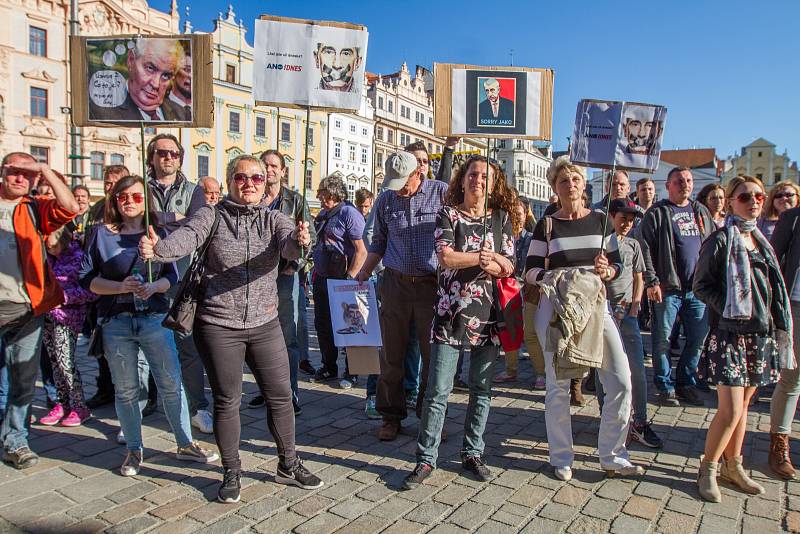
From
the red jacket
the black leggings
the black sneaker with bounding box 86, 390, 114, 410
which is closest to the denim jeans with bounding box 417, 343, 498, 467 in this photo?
the black leggings

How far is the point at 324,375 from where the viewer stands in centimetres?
659

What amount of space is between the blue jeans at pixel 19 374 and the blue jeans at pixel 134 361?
2.20ft

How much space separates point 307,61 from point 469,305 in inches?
81.0

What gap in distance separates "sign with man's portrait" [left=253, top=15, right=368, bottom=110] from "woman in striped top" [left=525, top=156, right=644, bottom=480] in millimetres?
1692

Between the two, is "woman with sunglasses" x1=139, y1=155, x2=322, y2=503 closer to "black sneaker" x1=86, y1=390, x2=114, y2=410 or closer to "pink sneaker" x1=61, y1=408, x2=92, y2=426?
"pink sneaker" x1=61, y1=408, x2=92, y2=426

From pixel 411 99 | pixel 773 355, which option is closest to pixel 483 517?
pixel 773 355

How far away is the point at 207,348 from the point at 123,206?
1.25 metres

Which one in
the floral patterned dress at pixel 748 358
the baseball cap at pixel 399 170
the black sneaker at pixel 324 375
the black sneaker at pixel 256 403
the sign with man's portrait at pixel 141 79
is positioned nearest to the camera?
the floral patterned dress at pixel 748 358

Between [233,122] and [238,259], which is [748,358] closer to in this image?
[238,259]

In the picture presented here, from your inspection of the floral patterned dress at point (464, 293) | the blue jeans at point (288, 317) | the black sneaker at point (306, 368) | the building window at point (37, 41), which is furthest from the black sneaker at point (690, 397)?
the building window at point (37, 41)

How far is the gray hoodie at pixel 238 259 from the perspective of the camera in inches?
135

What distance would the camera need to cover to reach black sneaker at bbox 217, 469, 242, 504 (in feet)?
11.3

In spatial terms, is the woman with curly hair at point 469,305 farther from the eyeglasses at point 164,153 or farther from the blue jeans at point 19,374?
the blue jeans at point 19,374

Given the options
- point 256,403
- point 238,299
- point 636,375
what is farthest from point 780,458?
point 256,403
